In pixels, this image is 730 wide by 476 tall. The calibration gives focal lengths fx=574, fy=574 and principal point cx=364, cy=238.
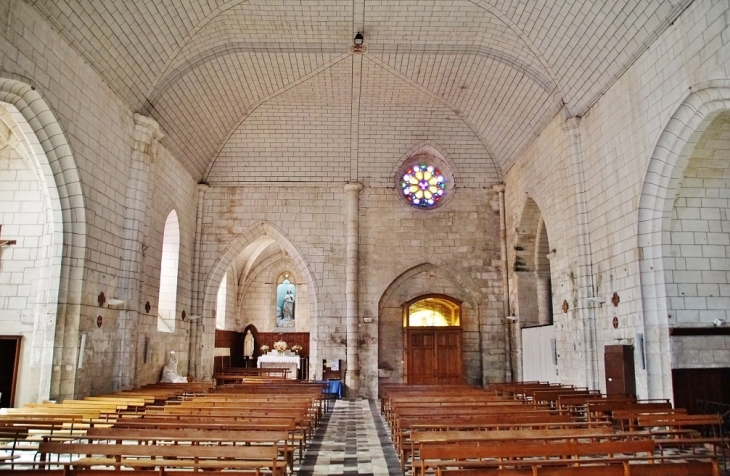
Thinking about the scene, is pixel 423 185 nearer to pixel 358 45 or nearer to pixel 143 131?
pixel 358 45

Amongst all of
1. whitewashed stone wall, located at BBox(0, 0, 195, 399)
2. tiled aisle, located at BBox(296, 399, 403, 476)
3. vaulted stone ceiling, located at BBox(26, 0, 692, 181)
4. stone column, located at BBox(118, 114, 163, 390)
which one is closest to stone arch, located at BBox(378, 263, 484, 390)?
vaulted stone ceiling, located at BBox(26, 0, 692, 181)

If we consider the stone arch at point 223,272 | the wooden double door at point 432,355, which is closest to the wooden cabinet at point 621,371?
the wooden double door at point 432,355

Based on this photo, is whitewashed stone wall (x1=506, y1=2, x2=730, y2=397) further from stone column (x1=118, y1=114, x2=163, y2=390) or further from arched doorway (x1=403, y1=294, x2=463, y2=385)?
stone column (x1=118, y1=114, x2=163, y2=390)

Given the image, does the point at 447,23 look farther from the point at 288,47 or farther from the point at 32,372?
the point at 32,372

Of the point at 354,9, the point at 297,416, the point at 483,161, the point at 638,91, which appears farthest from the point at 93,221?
the point at 483,161

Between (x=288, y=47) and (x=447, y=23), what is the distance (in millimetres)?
4066

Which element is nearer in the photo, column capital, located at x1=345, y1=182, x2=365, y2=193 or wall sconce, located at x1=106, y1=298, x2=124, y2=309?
wall sconce, located at x1=106, y1=298, x2=124, y2=309

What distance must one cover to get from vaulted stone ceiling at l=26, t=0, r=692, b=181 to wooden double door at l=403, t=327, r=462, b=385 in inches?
217

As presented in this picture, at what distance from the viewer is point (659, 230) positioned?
10.1 meters

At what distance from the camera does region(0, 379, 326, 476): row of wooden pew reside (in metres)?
4.86

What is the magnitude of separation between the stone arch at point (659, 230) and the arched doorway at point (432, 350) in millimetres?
8121

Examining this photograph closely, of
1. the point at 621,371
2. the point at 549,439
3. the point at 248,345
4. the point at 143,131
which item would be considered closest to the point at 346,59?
the point at 143,131

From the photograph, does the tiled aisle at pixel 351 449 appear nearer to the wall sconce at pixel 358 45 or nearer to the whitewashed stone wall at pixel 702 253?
the whitewashed stone wall at pixel 702 253

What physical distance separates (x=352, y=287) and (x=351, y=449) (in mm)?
9351
